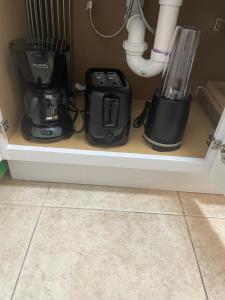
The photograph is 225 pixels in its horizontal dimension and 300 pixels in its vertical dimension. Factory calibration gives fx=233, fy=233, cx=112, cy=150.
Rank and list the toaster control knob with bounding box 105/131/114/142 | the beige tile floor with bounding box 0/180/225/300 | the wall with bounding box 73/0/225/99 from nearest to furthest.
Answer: the beige tile floor with bounding box 0/180/225/300 < the toaster control knob with bounding box 105/131/114/142 < the wall with bounding box 73/0/225/99

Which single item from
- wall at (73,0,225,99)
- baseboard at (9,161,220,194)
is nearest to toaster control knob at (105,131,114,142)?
baseboard at (9,161,220,194)

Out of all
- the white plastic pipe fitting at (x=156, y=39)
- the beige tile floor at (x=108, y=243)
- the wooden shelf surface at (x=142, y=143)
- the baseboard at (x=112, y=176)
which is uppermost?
the white plastic pipe fitting at (x=156, y=39)

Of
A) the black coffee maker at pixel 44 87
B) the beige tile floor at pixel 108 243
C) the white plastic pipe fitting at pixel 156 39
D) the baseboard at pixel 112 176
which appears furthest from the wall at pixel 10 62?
the white plastic pipe fitting at pixel 156 39

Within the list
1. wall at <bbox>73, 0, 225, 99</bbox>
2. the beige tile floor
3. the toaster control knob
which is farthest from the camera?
wall at <bbox>73, 0, 225, 99</bbox>

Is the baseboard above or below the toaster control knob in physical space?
below

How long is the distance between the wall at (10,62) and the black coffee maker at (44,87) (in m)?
0.03

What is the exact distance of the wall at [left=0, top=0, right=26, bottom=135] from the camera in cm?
73

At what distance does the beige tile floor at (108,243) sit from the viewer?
2.14 feet

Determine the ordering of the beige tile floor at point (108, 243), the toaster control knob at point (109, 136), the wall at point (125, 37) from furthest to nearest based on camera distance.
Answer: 1. the wall at point (125, 37)
2. the toaster control knob at point (109, 136)
3. the beige tile floor at point (108, 243)

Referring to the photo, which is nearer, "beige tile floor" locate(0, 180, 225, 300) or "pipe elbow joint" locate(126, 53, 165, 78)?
"beige tile floor" locate(0, 180, 225, 300)

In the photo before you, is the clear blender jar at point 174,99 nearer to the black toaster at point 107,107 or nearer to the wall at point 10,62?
the black toaster at point 107,107

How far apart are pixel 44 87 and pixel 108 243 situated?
55cm

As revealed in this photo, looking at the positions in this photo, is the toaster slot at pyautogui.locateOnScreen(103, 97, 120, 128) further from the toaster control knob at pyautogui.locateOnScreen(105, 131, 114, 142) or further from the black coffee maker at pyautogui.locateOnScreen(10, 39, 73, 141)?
the black coffee maker at pyautogui.locateOnScreen(10, 39, 73, 141)

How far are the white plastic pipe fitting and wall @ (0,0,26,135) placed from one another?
39cm
